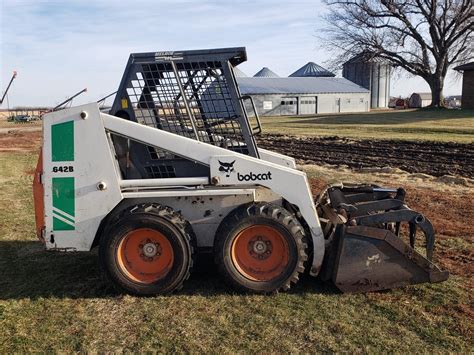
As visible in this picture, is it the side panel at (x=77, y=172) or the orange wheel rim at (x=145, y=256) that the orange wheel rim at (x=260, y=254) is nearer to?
the orange wheel rim at (x=145, y=256)

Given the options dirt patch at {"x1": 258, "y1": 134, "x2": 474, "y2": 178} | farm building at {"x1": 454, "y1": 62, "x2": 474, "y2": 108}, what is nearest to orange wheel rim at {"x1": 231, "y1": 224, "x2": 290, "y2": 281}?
dirt patch at {"x1": 258, "y1": 134, "x2": 474, "y2": 178}

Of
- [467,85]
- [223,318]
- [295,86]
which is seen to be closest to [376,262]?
[223,318]

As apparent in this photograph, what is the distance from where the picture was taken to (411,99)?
76.4 m

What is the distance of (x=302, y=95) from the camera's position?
52.9 meters

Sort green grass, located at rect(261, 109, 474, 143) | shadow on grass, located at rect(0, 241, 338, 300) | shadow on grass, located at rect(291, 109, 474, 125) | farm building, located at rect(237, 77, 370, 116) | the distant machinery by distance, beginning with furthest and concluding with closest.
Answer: the distant machinery → farm building, located at rect(237, 77, 370, 116) → shadow on grass, located at rect(291, 109, 474, 125) → green grass, located at rect(261, 109, 474, 143) → shadow on grass, located at rect(0, 241, 338, 300)

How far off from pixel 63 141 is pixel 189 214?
1355mm

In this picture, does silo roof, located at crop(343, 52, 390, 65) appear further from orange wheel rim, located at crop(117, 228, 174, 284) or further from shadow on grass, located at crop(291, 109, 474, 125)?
orange wheel rim, located at crop(117, 228, 174, 284)

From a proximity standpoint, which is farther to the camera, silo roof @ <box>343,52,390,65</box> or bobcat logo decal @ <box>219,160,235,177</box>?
Result: silo roof @ <box>343,52,390,65</box>

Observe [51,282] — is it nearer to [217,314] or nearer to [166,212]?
[166,212]

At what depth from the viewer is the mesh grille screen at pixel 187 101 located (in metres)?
4.75

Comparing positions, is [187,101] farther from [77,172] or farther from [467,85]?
[467,85]

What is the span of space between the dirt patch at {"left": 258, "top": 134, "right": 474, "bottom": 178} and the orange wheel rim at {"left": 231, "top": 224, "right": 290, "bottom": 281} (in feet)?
26.3

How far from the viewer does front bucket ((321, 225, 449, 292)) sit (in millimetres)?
4445

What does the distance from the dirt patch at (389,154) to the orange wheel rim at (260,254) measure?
8.01m
